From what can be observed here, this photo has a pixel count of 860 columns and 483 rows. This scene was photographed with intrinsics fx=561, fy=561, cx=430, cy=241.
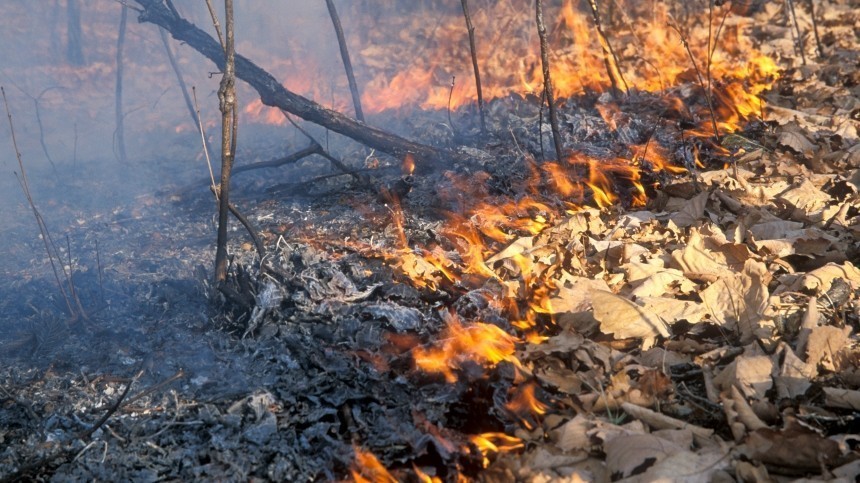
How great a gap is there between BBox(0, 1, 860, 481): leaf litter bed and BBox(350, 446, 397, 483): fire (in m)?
0.01

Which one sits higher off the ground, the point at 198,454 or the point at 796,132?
the point at 796,132

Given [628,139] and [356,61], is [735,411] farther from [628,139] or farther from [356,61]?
[356,61]

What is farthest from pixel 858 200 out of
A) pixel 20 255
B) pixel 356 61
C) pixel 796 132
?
pixel 356 61

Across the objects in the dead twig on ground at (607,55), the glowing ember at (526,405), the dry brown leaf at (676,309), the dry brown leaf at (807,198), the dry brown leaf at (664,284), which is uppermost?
the dead twig on ground at (607,55)

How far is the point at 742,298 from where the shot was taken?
10.1 feet

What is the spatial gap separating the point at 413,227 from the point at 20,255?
464 cm

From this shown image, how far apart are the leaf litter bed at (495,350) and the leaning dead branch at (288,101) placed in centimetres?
168

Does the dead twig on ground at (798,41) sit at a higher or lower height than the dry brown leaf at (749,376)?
higher

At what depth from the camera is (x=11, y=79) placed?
54.2 feet

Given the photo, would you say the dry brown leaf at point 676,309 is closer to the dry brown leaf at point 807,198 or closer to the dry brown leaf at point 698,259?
the dry brown leaf at point 698,259

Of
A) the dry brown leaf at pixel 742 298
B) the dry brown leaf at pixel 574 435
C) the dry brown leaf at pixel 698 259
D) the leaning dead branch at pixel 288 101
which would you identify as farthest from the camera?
the leaning dead branch at pixel 288 101

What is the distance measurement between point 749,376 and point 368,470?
5.70ft

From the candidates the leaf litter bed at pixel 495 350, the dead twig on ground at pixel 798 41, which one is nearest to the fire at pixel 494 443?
the leaf litter bed at pixel 495 350

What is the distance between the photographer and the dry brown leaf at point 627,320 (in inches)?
117
